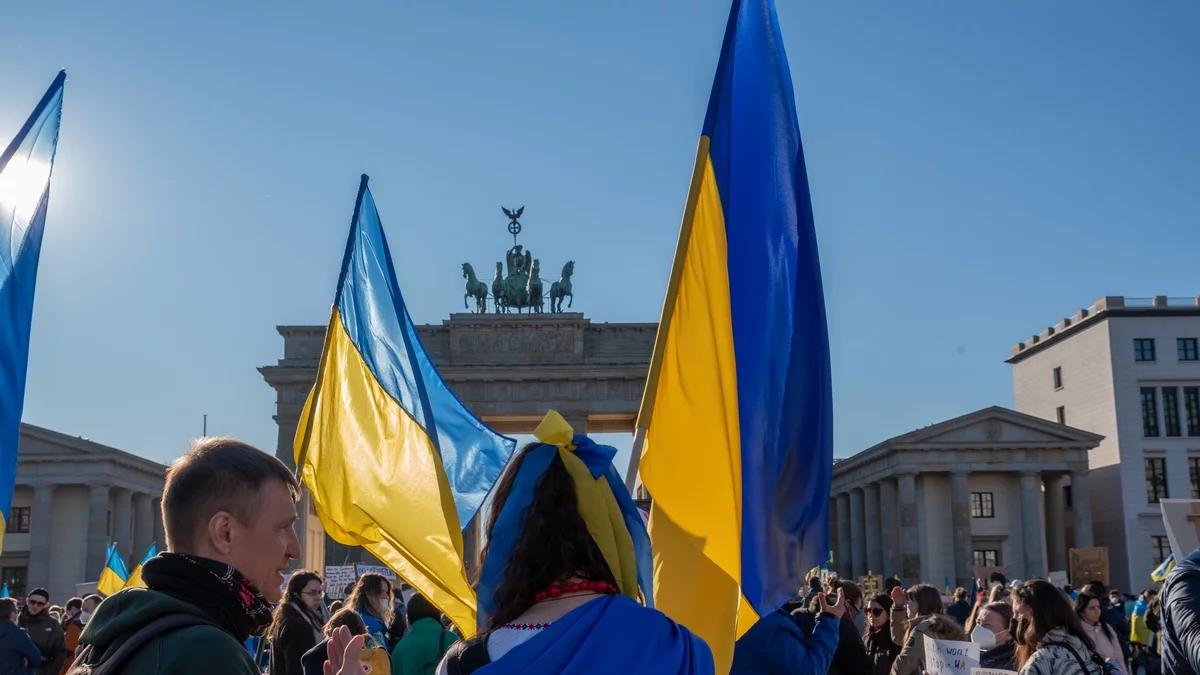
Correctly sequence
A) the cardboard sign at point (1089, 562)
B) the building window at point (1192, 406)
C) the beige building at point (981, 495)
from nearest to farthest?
the cardboard sign at point (1089, 562)
the building window at point (1192, 406)
the beige building at point (981, 495)

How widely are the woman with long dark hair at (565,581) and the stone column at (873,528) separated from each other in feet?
214

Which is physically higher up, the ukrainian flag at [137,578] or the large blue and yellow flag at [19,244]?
the large blue and yellow flag at [19,244]

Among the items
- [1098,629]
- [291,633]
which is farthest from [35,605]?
[1098,629]

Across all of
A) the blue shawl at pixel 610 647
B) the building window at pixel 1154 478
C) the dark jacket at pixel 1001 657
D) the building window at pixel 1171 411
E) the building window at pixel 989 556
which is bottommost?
the building window at pixel 989 556

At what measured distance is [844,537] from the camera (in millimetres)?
74875

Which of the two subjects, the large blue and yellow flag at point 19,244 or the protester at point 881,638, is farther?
the protester at point 881,638

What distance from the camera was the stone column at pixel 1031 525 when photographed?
2384 inches

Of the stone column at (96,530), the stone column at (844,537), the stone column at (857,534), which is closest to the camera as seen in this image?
the stone column at (96,530)

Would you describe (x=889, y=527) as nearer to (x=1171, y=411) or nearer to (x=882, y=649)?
(x=1171, y=411)

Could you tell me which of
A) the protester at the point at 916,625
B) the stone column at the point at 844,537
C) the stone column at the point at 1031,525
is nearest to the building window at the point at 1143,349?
the stone column at the point at 1031,525

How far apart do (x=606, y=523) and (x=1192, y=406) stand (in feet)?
208

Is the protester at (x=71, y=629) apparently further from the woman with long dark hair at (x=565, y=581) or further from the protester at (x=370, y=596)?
the woman with long dark hair at (x=565, y=581)

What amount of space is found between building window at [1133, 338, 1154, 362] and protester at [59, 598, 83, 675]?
2145 inches

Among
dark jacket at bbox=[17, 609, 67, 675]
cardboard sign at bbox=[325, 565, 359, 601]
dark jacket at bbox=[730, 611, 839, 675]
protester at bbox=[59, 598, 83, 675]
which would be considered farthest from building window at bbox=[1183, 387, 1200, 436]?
dark jacket at bbox=[730, 611, 839, 675]
